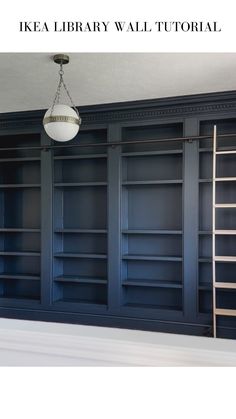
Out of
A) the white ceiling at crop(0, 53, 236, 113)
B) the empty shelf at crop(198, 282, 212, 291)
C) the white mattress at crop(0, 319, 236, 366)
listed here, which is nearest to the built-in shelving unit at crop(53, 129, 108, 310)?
the white ceiling at crop(0, 53, 236, 113)

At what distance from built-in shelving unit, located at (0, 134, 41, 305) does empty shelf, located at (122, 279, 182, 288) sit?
3.74 feet

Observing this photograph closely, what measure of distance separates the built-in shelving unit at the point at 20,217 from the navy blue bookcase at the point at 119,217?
0.01m

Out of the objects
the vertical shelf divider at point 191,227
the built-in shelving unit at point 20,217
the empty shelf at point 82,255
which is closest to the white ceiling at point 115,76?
the vertical shelf divider at point 191,227

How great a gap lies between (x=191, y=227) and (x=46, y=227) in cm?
156

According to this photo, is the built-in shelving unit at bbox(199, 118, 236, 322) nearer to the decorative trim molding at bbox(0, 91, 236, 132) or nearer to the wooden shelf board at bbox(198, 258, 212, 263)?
the wooden shelf board at bbox(198, 258, 212, 263)

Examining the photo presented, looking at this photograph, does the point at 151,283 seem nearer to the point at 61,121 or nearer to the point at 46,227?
the point at 46,227

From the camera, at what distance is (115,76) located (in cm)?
275

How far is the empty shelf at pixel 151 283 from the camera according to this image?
337cm

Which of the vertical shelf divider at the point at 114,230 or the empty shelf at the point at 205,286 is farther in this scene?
the vertical shelf divider at the point at 114,230

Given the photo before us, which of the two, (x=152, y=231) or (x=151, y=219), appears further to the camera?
(x=151, y=219)

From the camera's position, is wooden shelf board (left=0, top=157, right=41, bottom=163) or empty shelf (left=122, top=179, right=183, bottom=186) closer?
empty shelf (left=122, top=179, right=183, bottom=186)

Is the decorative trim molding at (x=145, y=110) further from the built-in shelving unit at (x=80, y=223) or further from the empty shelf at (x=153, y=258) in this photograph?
the empty shelf at (x=153, y=258)

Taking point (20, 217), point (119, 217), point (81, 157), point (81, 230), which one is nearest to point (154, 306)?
point (119, 217)

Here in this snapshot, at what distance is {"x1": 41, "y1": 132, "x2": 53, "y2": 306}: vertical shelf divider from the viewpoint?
3.68 metres
